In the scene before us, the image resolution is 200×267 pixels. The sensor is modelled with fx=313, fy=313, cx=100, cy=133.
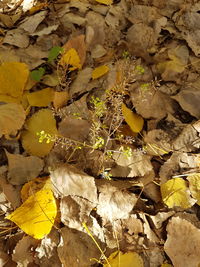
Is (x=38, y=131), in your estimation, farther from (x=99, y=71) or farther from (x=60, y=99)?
(x=99, y=71)

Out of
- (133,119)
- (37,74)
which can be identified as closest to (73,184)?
(133,119)

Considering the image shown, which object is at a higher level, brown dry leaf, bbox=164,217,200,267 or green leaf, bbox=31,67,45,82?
green leaf, bbox=31,67,45,82

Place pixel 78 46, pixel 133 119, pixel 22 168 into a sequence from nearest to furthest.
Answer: pixel 22 168 < pixel 133 119 < pixel 78 46

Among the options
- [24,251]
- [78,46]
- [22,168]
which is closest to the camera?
[24,251]

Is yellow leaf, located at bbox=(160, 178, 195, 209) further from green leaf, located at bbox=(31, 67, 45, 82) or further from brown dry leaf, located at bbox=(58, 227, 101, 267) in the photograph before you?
green leaf, located at bbox=(31, 67, 45, 82)

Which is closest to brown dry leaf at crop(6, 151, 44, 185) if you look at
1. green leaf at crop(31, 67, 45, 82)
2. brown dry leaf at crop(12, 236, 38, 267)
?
brown dry leaf at crop(12, 236, 38, 267)

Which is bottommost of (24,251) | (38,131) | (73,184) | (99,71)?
(24,251)

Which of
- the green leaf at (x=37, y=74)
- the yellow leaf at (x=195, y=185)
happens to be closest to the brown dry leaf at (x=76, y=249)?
the yellow leaf at (x=195, y=185)
